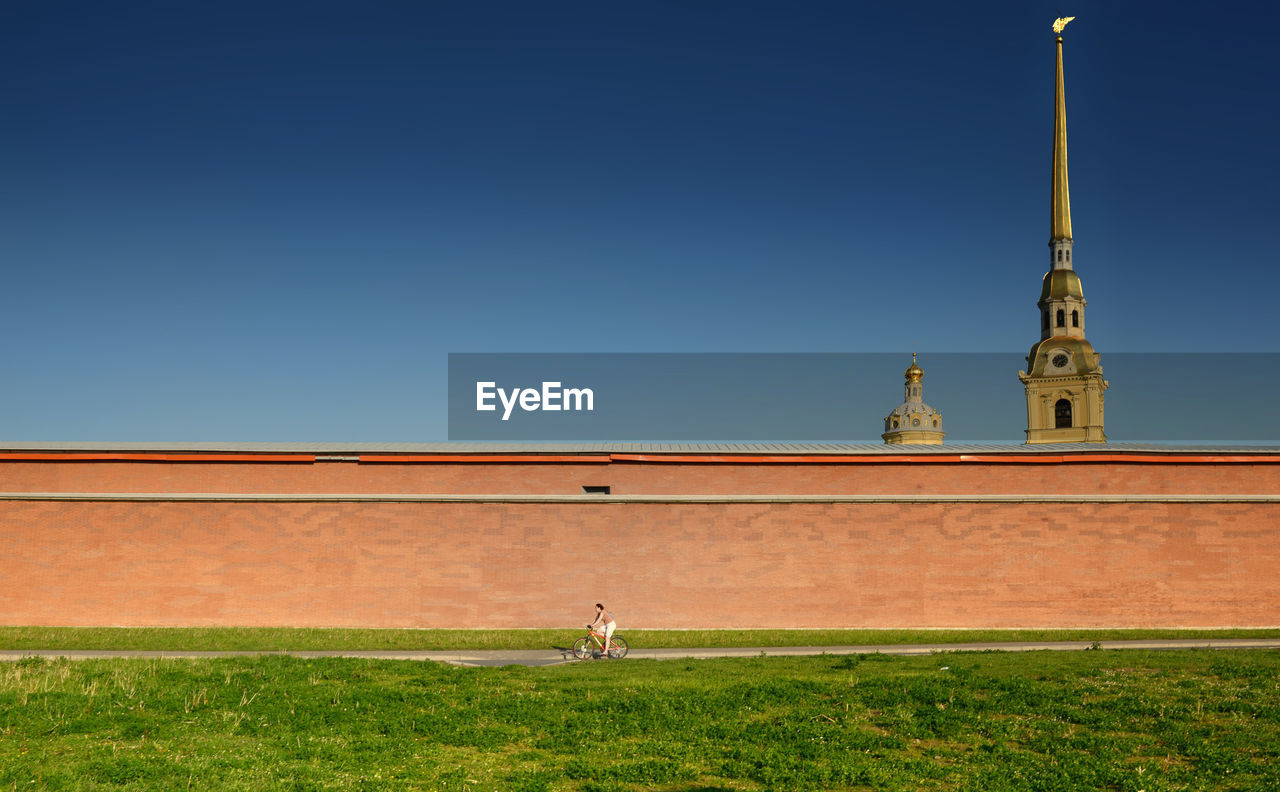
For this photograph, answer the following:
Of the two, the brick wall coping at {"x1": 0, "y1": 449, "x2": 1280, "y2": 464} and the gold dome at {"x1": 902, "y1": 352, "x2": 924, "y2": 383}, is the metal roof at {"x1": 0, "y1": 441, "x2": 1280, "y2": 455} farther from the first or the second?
the gold dome at {"x1": 902, "y1": 352, "x2": 924, "y2": 383}

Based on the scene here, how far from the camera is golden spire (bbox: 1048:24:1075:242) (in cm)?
7400

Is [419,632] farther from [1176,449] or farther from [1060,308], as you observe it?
[1060,308]

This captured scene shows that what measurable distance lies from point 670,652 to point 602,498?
608 cm

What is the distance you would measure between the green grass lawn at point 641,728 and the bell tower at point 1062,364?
67.2m

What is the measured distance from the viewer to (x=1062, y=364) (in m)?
80.2

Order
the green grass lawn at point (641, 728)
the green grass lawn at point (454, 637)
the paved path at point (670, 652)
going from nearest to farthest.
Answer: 1. the green grass lawn at point (641, 728)
2. the paved path at point (670, 652)
3. the green grass lawn at point (454, 637)

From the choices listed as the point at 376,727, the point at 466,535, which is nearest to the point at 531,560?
the point at 466,535

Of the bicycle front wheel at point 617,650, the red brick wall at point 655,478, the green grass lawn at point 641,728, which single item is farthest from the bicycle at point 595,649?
the red brick wall at point 655,478

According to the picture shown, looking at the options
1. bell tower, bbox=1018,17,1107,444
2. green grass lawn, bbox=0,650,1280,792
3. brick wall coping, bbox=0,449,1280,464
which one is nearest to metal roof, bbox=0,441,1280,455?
brick wall coping, bbox=0,449,1280,464

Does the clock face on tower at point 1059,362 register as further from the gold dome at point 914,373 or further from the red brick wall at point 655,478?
the red brick wall at point 655,478

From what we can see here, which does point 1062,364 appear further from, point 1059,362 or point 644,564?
point 644,564

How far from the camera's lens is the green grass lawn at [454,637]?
80.6ft

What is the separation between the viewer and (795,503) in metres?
28.4

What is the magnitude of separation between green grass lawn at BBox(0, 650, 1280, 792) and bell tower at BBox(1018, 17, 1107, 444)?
6721 cm
